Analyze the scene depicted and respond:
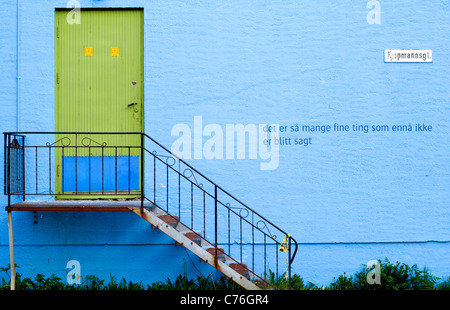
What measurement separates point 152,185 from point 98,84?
1572mm

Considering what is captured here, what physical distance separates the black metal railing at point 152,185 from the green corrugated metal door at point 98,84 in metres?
0.02

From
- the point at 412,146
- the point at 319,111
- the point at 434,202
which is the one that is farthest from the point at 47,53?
the point at 434,202

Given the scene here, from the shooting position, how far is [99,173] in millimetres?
6852

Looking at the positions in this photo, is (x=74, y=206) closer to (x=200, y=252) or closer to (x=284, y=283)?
(x=200, y=252)

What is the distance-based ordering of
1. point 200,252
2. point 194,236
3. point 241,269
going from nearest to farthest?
point 200,252, point 241,269, point 194,236

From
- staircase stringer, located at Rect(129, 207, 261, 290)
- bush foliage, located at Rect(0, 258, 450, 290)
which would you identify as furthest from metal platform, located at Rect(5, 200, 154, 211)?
bush foliage, located at Rect(0, 258, 450, 290)

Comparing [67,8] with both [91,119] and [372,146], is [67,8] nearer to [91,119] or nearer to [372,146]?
[91,119]

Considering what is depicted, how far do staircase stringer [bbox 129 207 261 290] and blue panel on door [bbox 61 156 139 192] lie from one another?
0.95 meters

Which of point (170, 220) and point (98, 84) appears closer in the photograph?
point (170, 220)

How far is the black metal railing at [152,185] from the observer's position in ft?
22.1

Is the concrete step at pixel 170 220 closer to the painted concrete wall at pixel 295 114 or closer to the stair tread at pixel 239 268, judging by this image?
the painted concrete wall at pixel 295 114

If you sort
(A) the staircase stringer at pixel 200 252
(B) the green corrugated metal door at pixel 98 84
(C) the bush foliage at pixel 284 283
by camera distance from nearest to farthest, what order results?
(A) the staircase stringer at pixel 200 252
(C) the bush foliage at pixel 284 283
(B) the green corrugated metal door at pixel 98 84

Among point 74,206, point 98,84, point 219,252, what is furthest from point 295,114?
point 74,206

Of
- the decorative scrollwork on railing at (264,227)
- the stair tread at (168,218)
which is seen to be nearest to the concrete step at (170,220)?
the stair tread at (168,218)
